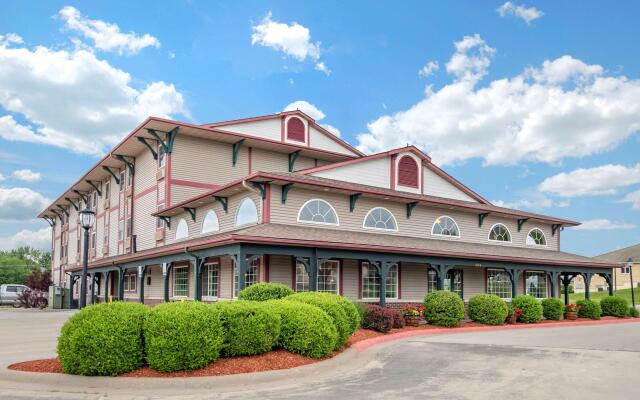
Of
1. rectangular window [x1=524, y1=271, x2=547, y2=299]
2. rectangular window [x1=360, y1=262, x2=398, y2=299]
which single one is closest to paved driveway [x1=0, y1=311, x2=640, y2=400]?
rectangular window [x1=360, y1=262, x2=398, y2=299]

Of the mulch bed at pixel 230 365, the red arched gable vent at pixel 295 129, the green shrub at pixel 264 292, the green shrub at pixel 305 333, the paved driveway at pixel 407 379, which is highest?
the red arched gable vent at pixel 295 129

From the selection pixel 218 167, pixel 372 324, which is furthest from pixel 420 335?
pixel 218 167

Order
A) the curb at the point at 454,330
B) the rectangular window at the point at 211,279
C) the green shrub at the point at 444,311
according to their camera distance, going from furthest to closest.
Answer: the rectangular window at the point at 211,279
the green shrub at the point at 444,311
the curb at the point at 454,330

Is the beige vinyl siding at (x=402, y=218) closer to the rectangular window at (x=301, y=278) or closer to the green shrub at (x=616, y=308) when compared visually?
the rectangular window at (x=301, y=278)

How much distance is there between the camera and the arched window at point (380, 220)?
2333 cm

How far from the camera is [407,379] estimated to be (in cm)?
973

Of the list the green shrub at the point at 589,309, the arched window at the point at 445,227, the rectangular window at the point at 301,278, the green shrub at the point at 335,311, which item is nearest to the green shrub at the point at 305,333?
the green shrub at the point at 335,311

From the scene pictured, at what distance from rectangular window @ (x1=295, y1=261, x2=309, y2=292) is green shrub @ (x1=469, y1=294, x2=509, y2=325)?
6.60 meters

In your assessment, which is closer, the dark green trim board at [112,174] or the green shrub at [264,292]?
the green shrub at [264,292]

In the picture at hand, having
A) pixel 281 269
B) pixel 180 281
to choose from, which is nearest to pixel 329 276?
pixel 281 269

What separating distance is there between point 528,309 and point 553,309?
99.9 inches

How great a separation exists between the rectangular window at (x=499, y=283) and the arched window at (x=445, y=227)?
2.65 metres

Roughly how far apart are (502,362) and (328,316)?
380 centimetres

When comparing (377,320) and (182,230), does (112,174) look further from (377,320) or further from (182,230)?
(377,320)
